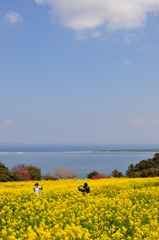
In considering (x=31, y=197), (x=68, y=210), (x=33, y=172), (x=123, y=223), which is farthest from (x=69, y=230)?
(x=33, y=172)

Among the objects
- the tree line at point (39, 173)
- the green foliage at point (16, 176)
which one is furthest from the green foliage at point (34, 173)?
the green foliage at point (16, 176)

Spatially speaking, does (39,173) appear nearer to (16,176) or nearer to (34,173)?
(34,173)

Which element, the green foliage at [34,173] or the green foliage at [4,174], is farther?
the green foliage at [34,173]

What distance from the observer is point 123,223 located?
38.5 ft

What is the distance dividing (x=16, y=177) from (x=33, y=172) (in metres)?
4.57

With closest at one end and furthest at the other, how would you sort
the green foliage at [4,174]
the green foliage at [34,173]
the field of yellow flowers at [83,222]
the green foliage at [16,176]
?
the field of yellow flowers at [83,222]
the green foliage at [4,174]
the green foliage at [16,176]
the green foliage at [34,173]

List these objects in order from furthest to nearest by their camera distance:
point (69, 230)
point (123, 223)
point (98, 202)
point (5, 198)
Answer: point (5, 198) < point (98, 202) < point (123, 223) < point (69, 230)

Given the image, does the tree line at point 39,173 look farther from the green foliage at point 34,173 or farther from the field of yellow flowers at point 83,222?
the field of yellow flowers at point 83,222

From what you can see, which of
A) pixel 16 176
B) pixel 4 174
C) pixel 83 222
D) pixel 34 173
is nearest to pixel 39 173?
pixel 34 173

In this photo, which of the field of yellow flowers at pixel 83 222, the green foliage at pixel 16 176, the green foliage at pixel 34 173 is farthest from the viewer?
the green foliage at pixel 34 173

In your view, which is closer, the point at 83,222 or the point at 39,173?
the point at 83,222

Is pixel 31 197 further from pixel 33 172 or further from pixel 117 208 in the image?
pixel 33 172

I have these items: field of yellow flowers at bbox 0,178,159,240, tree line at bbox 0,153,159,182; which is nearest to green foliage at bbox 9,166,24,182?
tree line at bbox 0,153,159,182

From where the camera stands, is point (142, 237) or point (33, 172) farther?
point (33, 172)
